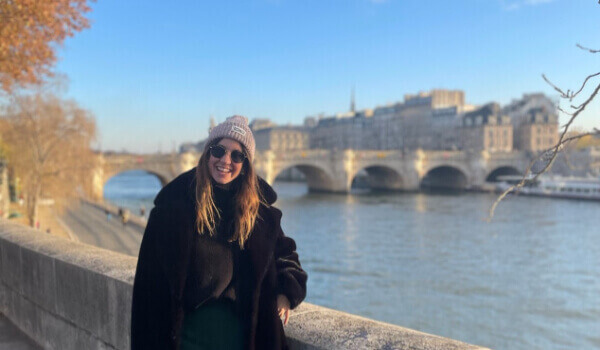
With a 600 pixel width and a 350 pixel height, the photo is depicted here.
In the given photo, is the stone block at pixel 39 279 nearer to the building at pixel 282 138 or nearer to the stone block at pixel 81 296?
the stone block at pixel 81 296

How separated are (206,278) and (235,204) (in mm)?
281

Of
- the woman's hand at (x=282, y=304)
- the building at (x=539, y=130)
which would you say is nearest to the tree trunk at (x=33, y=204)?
the woman's hand at (x=282, y=304)

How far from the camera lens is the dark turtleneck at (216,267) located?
6.77ft

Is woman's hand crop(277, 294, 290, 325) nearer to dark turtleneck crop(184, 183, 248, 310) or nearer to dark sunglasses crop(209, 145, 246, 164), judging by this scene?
dark turtleneck crop(184, 183, 248, 310)

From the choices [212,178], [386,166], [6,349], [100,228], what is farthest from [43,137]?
[386,166]

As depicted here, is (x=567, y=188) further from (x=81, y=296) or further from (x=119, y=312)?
(x=119, y=312)

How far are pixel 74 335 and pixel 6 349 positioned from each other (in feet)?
2.58

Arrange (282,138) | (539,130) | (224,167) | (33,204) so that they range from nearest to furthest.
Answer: (224,167) < (33,204) < (539,130) < (282,138)

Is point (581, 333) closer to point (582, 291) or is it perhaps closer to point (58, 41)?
point (582, 291)

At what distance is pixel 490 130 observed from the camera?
77.0 meters

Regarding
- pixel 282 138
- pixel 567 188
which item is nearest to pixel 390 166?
pixel 567 188

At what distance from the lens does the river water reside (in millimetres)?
15258

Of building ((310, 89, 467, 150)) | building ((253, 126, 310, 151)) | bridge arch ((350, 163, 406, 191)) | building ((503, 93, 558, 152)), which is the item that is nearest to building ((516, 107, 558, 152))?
building ((503, 93, 558, 152))

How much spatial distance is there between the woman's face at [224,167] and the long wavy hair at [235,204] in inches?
0.8
